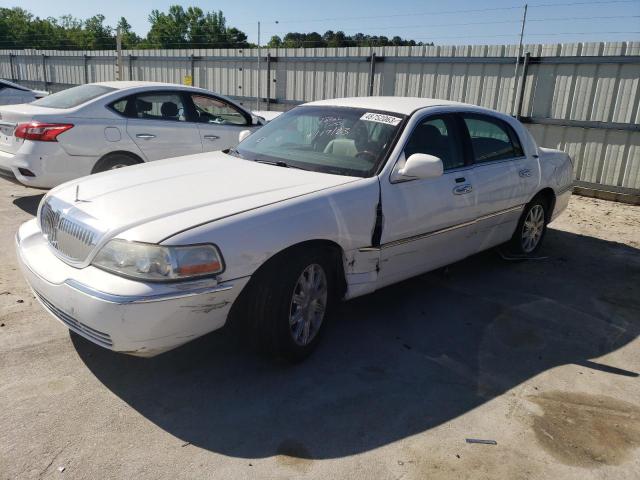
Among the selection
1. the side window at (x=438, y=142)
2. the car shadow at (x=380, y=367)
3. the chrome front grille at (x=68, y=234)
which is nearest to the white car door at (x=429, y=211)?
the side window at (x=438, y=142)

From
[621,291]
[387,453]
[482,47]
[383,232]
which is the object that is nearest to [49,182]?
[383,232]

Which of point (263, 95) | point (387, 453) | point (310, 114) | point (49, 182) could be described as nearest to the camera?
point (387, 453)

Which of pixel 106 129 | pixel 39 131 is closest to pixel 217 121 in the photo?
pixel 106 129

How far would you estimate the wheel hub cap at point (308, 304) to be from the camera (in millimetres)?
3344

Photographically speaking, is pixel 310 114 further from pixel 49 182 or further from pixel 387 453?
pixel 49 182

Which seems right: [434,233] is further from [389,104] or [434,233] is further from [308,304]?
[308,304]

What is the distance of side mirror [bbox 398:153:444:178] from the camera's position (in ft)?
12.2

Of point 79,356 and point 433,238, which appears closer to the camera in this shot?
point 79,356

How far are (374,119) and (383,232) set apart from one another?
3.21 feet

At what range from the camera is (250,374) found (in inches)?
132

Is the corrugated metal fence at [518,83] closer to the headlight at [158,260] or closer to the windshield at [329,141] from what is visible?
the windshield at [329,141]

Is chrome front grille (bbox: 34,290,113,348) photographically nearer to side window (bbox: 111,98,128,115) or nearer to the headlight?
the headlight

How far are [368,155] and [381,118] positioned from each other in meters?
0.45

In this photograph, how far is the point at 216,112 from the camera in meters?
7.54
